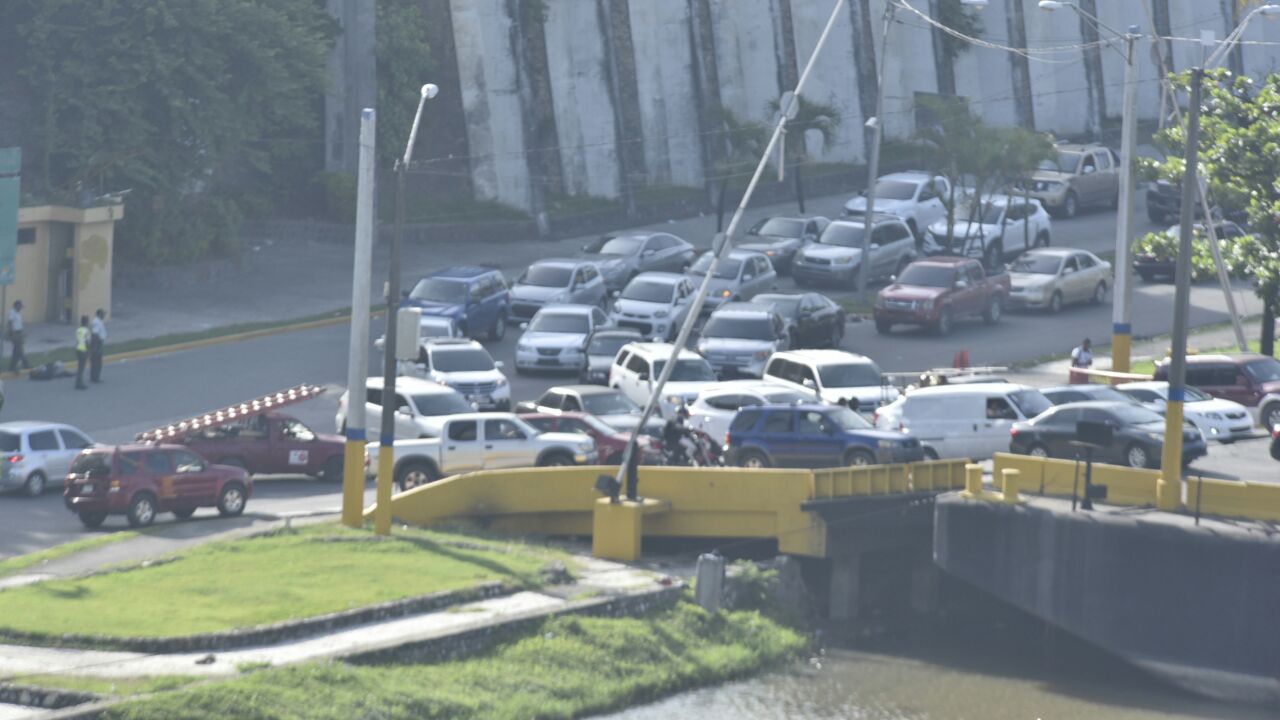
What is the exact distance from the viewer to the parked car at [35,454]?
3089cm

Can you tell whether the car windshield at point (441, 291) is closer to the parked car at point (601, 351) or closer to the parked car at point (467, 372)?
the parked car at point (601, 351)

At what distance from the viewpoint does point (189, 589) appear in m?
23.8

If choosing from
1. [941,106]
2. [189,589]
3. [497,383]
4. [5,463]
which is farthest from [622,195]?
[189,589]

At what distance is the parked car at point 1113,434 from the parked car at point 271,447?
11.5 meters

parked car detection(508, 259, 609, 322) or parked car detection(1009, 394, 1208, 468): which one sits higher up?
parked car detection(508, 259, 609, 322)

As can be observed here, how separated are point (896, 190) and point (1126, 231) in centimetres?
1970

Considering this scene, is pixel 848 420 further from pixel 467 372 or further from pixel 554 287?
pixel 554 287

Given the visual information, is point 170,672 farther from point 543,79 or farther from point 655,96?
point 655,96

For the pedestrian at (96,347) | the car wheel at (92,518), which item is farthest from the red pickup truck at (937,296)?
the car wheel at (92,518)

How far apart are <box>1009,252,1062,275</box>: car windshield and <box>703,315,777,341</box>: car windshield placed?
465 inches

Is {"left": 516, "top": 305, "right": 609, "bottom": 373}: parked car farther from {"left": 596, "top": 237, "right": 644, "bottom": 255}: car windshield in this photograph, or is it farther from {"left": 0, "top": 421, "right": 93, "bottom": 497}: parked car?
{"left": 0, "top": 421, "right": 93, "bottom": 497}: parked car

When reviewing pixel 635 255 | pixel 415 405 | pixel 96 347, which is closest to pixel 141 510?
pixel 415 405

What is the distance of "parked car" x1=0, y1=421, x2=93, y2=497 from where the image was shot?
30.9 meters

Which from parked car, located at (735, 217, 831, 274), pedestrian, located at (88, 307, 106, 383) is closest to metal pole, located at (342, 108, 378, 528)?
pedestrian, located at (88, 307, 106, 383)
